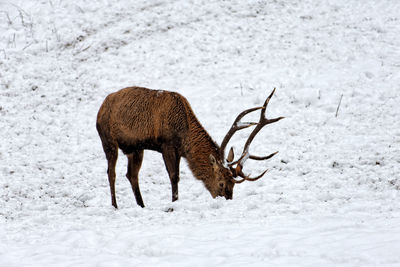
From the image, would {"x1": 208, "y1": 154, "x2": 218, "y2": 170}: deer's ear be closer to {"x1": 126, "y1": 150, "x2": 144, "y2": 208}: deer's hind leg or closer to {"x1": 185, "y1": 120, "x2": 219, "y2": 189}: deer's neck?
{"x1": 185, "y1": 120, "x2": 219, "y2": 189}: deer's neck

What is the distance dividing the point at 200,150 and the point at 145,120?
44.9 inches

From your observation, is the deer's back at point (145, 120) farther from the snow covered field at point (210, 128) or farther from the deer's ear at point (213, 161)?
the snow covered field at point (210, 128)

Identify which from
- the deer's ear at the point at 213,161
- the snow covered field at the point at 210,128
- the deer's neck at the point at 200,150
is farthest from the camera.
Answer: the deer's neck at the point at 200,150

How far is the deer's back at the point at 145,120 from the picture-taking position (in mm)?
7930

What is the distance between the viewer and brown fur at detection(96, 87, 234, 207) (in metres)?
7.90

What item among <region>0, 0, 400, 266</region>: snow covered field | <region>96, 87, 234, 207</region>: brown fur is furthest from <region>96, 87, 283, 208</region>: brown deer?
<region>0, 0, 400, 266</region>: snow covered field


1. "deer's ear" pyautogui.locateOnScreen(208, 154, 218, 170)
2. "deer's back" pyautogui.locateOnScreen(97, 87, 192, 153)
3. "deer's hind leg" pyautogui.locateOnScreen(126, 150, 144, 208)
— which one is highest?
"deer's back" pyautogui.locateOnScreen(97, 87, 192, 153)

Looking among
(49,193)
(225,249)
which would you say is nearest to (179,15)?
(49,193)

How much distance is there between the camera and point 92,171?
32.5 feet

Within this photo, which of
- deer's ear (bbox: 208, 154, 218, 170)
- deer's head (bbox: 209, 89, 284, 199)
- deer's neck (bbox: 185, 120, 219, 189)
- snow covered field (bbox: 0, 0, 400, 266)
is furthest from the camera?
deer's neck (bbox: 185, 120, 219, 189)

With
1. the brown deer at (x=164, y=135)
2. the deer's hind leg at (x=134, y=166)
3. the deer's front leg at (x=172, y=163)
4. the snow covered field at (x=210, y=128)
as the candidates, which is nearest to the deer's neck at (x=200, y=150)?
the brown deer at (x=164, y=135)

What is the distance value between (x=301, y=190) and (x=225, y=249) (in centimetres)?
345

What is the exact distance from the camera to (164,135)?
789cm

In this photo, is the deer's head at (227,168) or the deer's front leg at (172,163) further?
the deer's front leg at (172,163)
